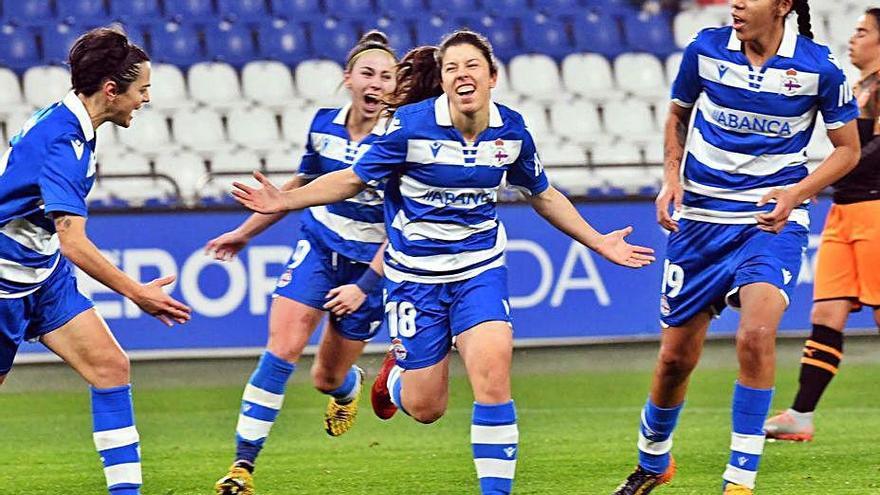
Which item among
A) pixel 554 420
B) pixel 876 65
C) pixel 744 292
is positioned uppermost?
pixel 876 65

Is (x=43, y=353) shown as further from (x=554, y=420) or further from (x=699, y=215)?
(x=699, y=215)

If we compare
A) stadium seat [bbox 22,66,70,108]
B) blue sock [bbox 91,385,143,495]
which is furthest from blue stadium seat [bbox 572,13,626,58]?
blue sock [bbox 91,385,143,495]

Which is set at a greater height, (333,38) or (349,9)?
(349,9)

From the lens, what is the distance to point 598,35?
17.6 m

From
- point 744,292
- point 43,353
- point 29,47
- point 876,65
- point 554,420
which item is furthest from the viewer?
point 29,47

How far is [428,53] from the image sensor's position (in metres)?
6.71

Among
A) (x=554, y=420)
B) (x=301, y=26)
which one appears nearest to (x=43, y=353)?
(x=554, y=420)

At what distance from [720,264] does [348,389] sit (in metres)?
2.58

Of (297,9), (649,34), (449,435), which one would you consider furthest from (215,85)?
(449,435)

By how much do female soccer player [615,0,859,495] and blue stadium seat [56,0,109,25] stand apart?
36.5ft

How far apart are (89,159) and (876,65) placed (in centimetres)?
468

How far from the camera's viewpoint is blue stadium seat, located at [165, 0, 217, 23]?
1703 centimetres

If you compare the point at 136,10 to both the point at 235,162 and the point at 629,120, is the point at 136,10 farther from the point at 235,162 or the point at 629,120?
the point at 629,120

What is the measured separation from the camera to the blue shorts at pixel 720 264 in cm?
634
